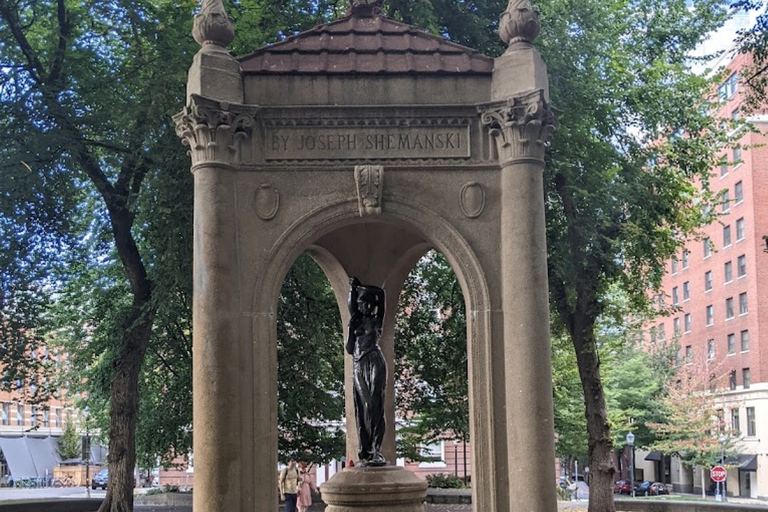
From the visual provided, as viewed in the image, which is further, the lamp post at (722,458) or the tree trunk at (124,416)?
the lamp post at (722,458)

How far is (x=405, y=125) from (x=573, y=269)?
38.2 feet

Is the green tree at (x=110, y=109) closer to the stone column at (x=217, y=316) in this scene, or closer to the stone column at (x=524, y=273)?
the stone column at (x=217, y=316)

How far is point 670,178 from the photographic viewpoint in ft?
78.1

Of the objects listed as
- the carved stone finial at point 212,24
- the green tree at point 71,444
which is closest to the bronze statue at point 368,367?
the carved stone finial at point 212,24

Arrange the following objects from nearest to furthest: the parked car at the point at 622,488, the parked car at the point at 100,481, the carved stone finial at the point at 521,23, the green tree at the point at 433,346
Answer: the carved stone finial at the point at 521,23
the green tree at the point at 433,346
the parked car at the point at 100,481
the parked car at the point at 622,488

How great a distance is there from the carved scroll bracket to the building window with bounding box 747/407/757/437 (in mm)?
57234

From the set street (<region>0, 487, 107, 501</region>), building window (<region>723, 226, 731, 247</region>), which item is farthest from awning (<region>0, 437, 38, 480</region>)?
building window (<region>723, 226, 731, 247</region>)

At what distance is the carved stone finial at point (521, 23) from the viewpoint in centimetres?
1071

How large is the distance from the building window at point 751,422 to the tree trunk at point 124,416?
48.9 m

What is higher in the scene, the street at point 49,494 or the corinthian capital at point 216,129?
the corinthian capital at point 216,129

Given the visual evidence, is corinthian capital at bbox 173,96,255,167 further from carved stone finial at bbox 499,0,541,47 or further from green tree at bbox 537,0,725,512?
green tree at bbox 537,0,725,512

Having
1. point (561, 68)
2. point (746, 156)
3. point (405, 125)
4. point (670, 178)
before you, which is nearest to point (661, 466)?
point (746, 156)

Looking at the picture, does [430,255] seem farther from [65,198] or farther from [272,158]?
[272,158]

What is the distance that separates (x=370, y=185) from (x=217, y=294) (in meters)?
1.95
